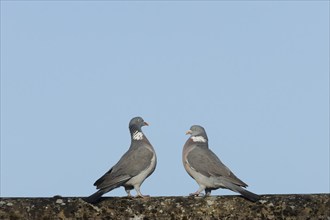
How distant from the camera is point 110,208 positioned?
6715 mm

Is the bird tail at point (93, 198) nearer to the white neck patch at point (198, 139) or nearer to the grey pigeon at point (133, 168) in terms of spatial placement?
the grey pigeon at point (133, 168)

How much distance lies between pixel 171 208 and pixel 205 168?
3317mm

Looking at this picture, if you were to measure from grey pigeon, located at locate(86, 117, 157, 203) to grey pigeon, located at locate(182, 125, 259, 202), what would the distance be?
0.63 metres

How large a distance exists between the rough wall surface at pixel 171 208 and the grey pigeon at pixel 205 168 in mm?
1881

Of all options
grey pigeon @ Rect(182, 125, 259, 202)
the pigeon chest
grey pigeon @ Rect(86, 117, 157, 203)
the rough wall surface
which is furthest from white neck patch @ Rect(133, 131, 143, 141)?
the rough wall surface

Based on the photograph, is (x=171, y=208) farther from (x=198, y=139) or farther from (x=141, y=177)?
(x=198, y=139)

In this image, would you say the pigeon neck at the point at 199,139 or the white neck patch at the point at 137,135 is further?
the white neck patch at the point at 137,135

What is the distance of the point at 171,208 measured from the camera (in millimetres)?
6598

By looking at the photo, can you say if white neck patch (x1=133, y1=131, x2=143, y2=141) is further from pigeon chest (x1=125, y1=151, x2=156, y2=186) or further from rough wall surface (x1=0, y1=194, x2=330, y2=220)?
rough wall surface (x1=0, y1=194, x2=330, y2=220)

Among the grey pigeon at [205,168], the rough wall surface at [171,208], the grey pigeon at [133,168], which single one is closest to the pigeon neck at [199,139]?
the grey pigeon at [205,168]

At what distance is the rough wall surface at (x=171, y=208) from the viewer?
652 cm

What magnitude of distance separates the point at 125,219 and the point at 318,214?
2.09m

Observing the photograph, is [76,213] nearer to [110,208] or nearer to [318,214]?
[110,208]

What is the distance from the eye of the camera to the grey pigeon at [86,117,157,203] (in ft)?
29.3
